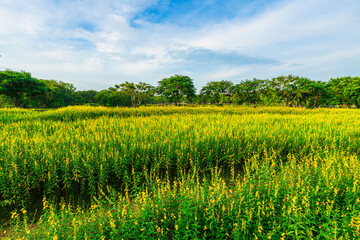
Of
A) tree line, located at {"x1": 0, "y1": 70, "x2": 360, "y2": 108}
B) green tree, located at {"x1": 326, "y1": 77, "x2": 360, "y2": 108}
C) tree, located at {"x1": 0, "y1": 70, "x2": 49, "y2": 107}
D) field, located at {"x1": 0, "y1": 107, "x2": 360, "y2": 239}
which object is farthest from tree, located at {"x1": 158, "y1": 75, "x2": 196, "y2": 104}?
green tree, located at {"x1": 326, "y1": 77, "x2": 360, "y2": 108}

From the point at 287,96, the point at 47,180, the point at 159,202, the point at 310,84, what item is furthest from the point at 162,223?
the point at 287,96

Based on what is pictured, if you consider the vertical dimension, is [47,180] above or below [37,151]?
below

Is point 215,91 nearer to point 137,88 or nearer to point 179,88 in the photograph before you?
point 179,88

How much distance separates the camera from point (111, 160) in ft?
13.7

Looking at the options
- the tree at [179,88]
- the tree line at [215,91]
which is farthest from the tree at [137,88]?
the tree at [179,88]

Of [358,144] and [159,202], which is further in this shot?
[358,144]

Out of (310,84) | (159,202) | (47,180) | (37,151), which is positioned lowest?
(47,180)

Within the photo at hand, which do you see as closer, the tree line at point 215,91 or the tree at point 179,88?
the tree line at point 215,91

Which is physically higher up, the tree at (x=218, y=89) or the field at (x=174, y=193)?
the tree at (x=218, y=89)

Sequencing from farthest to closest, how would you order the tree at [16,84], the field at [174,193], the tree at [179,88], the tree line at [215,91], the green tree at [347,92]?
1. the green tree at [347,92]
2. the tree at [179,88]
3. the tree line at [215,91]
4. the tree at [16,84]
5. the field at [174,193]

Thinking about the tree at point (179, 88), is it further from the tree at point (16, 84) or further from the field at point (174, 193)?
the field at point (174, 193)

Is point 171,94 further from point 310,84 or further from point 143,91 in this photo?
point 310,84

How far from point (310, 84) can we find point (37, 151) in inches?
2045

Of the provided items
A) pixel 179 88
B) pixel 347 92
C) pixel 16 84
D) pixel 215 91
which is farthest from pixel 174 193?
pixel 347 92
